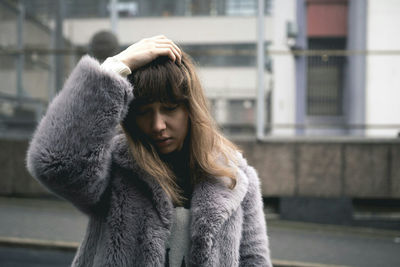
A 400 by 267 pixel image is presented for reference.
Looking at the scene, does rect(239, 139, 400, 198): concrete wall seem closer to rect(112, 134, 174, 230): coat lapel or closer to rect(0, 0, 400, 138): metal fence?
rect(0, 0, 400, 138): metal fence

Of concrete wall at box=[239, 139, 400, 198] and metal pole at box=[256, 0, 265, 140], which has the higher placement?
metal pole at box=[256, 0, 265, 140]

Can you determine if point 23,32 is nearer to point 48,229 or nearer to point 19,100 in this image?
point 19,100

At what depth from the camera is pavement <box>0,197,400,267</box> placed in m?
4.86

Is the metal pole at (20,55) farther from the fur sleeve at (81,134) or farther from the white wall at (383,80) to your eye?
the fur sleeve at (81,134)

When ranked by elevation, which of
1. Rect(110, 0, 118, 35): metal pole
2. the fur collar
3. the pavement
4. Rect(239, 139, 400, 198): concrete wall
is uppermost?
Rect(110, 0, 118, 35): metal pole

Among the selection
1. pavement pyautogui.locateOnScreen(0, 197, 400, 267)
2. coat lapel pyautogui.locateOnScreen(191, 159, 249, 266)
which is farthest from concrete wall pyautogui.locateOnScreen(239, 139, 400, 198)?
coat lapel pyautogui.locateOnScreen(191, 159, 249, 266)

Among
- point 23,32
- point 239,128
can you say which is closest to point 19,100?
point 23,32

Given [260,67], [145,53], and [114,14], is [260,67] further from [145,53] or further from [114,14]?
[145,53]

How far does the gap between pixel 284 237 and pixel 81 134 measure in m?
4.76

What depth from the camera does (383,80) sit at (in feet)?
22.0

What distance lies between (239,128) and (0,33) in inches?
180

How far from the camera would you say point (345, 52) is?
22.2 feet

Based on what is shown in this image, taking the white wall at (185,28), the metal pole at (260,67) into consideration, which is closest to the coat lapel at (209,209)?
the metal pole at (260,67)

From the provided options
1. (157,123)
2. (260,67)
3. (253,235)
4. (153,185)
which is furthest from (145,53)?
(260,67)
